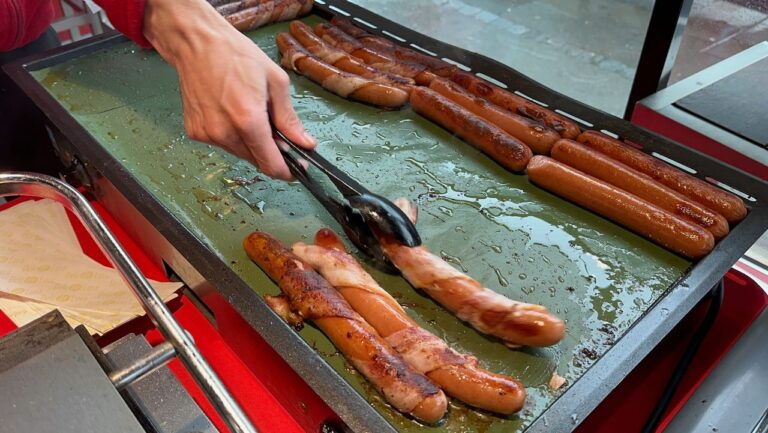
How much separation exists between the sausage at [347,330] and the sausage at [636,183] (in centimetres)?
113

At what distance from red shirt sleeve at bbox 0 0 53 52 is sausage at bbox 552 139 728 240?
2.30 meters

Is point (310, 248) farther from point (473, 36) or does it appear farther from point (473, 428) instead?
point (473, 36)

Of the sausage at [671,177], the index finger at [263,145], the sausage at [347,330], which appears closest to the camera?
the sausage at [347,330]

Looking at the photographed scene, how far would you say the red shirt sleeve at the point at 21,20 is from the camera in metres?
2.51

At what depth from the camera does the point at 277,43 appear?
3207 mm

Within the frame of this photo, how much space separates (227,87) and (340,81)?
105cm

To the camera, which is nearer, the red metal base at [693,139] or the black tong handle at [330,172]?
the black tong handle at [330,172]

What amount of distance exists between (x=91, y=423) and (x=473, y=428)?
95 cm

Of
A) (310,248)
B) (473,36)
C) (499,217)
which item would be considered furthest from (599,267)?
(473,36)

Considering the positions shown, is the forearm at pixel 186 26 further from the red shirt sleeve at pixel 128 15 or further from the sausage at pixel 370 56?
the sausage at pixel 370 56

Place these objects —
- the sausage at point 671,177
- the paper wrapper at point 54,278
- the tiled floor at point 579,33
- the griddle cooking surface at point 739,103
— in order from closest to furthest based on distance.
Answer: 1. the sausage at point 671,177
2. the paper wrapper at point 54,278
3. the griddle cooking surface at point 739,103
4. the tiled floor at point 579,33

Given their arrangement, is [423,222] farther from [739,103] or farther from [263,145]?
[739,103]

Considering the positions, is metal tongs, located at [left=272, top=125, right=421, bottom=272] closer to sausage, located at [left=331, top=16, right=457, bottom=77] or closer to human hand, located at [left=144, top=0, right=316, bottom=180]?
human hand, located at [left=144, top=0, right=316, bottom=180]

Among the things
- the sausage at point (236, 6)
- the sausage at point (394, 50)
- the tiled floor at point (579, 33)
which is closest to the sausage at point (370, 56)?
the sausage at point (394, 50)
